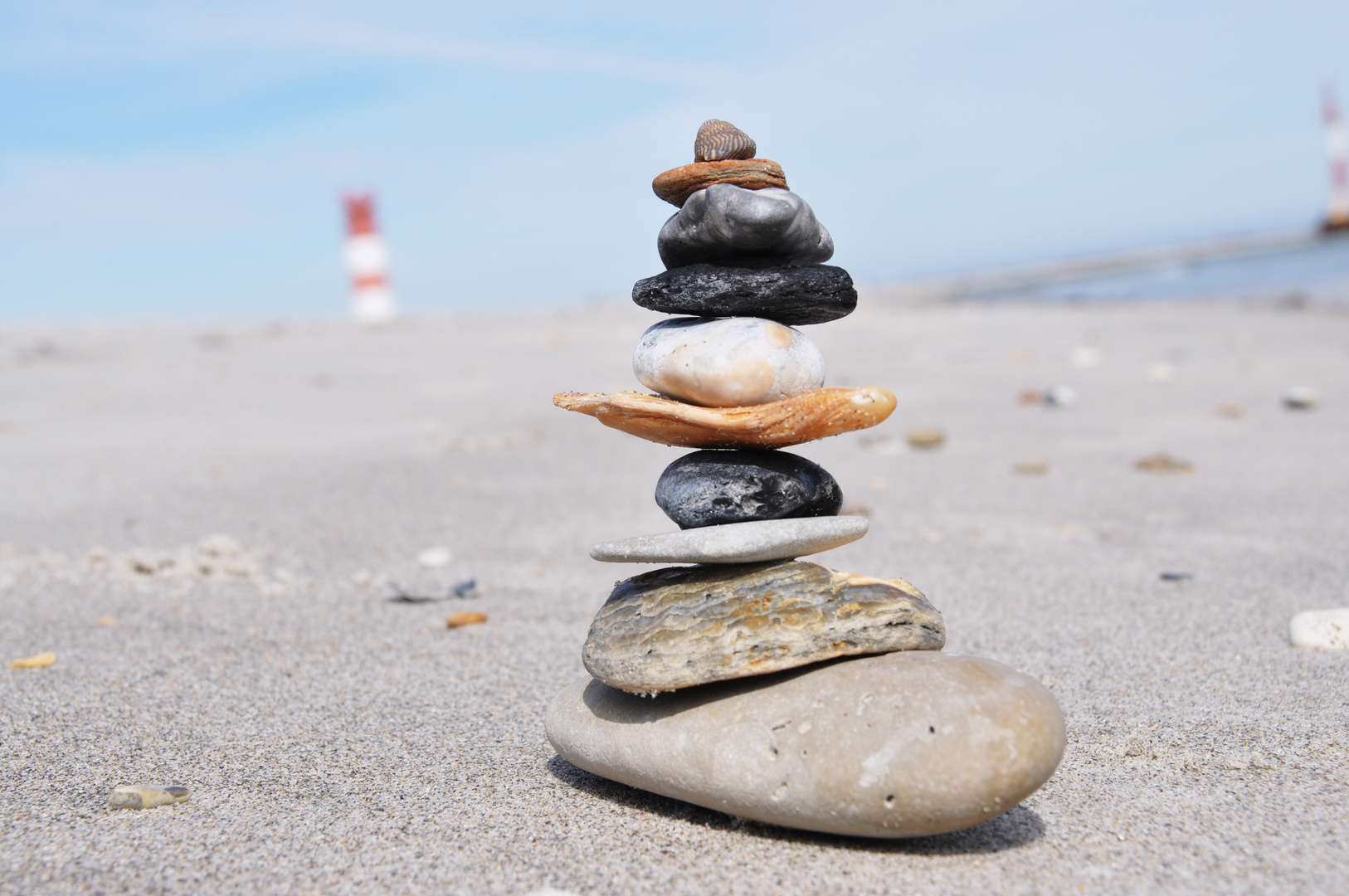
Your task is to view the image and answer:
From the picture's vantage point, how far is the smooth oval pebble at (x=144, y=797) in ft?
8.20

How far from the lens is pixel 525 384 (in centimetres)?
1141

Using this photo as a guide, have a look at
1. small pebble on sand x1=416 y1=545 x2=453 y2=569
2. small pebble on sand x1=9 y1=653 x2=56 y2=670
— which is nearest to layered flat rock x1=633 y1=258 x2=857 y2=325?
small pebble on sand x1=9 y1=653 x2=56 y2=670

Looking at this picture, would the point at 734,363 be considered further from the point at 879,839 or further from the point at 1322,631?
the point at 1322,631

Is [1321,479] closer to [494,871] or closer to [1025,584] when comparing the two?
[1025,584]

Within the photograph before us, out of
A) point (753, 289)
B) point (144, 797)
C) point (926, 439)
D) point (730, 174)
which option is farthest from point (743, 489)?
point (926, 439)

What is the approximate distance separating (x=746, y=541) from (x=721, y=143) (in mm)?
1076

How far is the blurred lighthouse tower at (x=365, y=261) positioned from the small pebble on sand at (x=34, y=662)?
57.9ft

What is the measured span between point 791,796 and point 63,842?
1.62 metres

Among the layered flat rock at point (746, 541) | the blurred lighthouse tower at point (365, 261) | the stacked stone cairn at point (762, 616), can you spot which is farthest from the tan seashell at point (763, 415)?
the blurred lighthouse tower at point (365, 261)

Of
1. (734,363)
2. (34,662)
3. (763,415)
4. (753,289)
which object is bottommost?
(34,662)

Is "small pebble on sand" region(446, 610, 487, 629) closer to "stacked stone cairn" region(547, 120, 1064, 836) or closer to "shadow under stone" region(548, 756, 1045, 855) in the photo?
"stacked stone cairn" region(547, 120, 1064, 836)

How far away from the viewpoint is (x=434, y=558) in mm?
5285

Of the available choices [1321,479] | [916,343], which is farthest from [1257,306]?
[1321,479]

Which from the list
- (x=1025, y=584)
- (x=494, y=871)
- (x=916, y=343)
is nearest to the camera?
(x=494, y=871)
